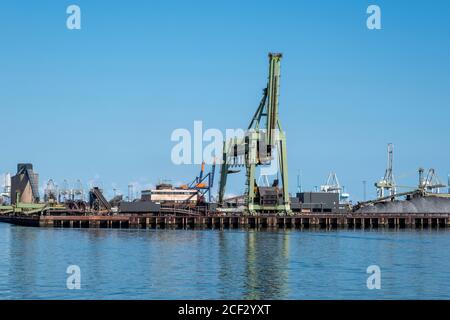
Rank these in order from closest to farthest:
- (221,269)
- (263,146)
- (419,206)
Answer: (221,269) → (263,146) → (419,206)

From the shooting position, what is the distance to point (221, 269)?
1882 inches

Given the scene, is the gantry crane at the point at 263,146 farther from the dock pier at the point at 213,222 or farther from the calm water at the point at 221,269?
the calm water at the point at 221,269

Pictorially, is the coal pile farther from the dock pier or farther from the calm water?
the calm water

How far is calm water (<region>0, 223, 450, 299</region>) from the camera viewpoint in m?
37.6

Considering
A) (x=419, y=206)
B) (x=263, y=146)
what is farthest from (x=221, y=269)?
(x=419, y=206)

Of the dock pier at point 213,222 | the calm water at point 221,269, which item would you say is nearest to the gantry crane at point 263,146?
the dock pier at point 213,222

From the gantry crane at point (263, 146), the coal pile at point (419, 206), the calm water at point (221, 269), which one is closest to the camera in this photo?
the calm water at point (221, 269)

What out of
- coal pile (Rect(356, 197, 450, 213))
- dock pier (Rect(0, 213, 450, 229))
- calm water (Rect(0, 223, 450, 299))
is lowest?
calm water (Rect(0, 223, 450, 299))

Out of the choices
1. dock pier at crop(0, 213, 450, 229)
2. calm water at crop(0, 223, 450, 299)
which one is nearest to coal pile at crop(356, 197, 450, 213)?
dock pier at crop(0, 213, 450, 229)

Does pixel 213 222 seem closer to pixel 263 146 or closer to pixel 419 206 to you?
pixel 263 146

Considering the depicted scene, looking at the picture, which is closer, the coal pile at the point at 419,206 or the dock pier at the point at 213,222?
the dock pier at the point at 213,222

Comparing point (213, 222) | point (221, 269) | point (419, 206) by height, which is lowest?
point (221, 269)

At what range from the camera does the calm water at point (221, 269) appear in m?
37.6
